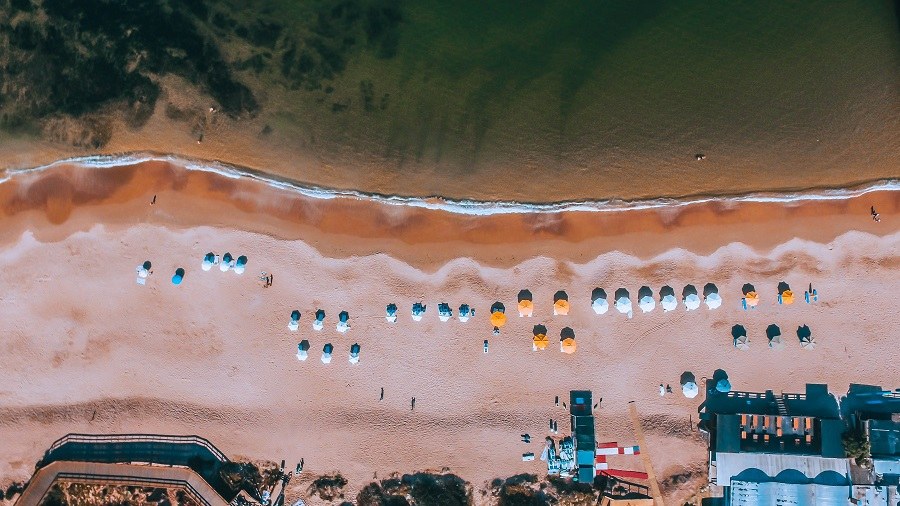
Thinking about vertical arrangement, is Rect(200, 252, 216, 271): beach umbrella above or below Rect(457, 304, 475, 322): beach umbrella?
above

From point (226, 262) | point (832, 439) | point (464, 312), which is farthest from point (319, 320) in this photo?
point (832, 439)

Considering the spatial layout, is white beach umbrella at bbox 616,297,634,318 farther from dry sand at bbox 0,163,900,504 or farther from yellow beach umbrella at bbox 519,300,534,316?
yellow beach umbrella at bbox 519,300,534,316

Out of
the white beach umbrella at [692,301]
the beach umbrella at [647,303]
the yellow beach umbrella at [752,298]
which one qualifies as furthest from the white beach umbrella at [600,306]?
the yellow beach umbrella at [752,298]

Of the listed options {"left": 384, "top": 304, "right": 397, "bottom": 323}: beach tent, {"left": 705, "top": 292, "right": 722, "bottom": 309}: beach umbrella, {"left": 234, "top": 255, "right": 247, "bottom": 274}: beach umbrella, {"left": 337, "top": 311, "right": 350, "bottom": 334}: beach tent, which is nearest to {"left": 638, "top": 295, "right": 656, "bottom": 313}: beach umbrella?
{"left": 705, "top": 292, "right": 722, "bottom": 309}: beach umbrella

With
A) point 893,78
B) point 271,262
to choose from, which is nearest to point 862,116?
point 893,78

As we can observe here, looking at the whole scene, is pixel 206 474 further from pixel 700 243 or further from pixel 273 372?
pixel 700 243

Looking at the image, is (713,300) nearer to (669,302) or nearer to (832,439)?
(669,302)
